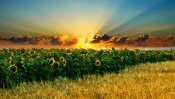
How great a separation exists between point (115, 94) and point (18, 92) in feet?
9.87

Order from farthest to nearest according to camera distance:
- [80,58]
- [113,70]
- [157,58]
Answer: [157,58]
[113,70]
[80,58]

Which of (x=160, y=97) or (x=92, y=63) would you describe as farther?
(x=92, y=63)

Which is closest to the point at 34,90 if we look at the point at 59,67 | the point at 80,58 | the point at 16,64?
the point at 16,64

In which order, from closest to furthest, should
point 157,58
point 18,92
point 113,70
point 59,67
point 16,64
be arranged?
point 18,92 → point 16,64 → point 59,67 → point 113,70 → point 157,58

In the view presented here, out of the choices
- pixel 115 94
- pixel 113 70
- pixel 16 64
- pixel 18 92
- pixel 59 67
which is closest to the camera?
pixel 115 94

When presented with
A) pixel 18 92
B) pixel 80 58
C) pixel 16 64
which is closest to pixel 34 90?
pixel 18 92

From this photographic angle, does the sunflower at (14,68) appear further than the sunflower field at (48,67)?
Yes

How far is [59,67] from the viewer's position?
13.7 m

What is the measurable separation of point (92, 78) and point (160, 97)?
16.8ft

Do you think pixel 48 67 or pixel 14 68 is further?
pixel 48 67

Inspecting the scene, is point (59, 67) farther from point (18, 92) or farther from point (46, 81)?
point (18, 92)

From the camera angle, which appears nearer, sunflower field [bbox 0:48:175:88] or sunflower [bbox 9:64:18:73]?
sunflower field [bbox 0:48:175:88]

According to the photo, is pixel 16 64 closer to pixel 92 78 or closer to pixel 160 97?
pixel 92 78

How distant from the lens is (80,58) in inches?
593
